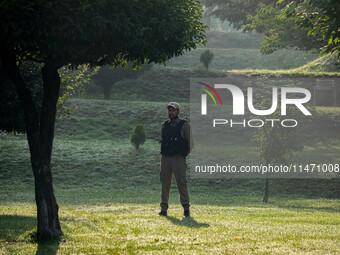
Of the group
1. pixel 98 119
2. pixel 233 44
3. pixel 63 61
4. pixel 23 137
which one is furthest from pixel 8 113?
pixel 233 44

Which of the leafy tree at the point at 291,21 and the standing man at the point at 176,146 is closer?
the leafy tree at the point at 291,21

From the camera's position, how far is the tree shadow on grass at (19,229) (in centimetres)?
819

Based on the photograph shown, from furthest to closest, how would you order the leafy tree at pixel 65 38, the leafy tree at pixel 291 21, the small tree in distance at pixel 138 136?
the small tree in distance at pixel 138 136, the leafy tree at pixel 291 21, the leafy tree at pixel 65 38

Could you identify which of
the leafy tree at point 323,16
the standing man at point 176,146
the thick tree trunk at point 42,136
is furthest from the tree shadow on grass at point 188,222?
the leafy tree at point 323,16

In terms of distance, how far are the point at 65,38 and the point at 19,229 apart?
4.01 m

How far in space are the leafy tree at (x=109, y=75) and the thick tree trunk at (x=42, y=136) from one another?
30838 millimetres

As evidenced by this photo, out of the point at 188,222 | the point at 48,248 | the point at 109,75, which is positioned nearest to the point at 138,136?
the point at 109,75

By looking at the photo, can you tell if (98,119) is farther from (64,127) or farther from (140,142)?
(140,142)

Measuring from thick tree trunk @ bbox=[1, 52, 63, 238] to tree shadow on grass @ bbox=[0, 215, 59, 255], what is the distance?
47cm

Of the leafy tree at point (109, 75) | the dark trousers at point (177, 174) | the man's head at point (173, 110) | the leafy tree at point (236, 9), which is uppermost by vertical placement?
the leafy tree at point (236, 9)

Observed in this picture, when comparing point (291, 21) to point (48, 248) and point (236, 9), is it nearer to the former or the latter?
point (236, 9)

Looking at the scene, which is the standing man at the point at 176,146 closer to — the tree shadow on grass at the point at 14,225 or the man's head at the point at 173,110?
the man's head at the point at 173,110

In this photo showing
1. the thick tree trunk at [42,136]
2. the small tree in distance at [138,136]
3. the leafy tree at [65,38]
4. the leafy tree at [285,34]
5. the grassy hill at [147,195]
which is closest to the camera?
the leafy tree at [65,38]

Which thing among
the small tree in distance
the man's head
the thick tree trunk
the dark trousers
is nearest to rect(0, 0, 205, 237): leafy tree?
the thick tree trunk
